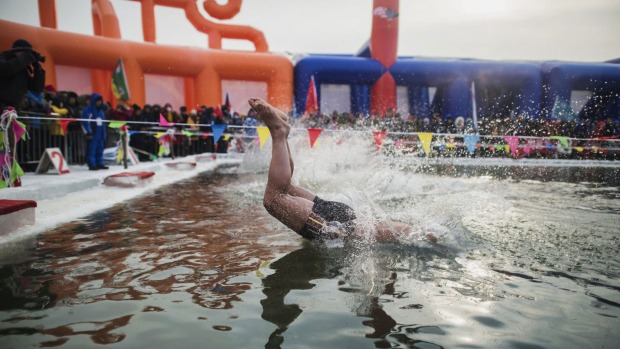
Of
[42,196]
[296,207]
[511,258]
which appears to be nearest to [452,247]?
[511,258]

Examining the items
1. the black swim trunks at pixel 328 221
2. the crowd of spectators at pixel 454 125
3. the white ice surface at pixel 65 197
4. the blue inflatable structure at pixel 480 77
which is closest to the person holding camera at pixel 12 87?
the white ice surface at pixel 65 197

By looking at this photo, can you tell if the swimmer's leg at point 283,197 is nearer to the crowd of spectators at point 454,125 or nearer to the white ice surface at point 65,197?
the white ice surface at point 65,197

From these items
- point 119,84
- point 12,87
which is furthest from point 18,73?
point 119,84

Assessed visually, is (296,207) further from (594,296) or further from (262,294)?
A: (594,296)

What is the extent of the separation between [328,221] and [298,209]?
276mm

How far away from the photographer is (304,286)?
2.47 meters

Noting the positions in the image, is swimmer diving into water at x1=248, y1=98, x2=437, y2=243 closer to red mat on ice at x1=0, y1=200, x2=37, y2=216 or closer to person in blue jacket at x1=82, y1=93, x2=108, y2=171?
red mat on ice at x1=0, y1=200, x2=37, y2=216

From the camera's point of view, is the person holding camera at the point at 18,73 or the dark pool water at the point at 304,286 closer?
the dark pool water at the point at 304,286

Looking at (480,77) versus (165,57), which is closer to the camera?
(165,57)

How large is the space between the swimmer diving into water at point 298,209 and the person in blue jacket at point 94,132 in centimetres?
703

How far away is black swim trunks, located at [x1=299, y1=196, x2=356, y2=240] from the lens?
325 cm

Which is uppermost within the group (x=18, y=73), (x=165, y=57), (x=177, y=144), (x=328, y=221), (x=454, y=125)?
(x=165, y=57)

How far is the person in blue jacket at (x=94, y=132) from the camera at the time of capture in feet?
29.4

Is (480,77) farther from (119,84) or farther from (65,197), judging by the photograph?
(65,197)
